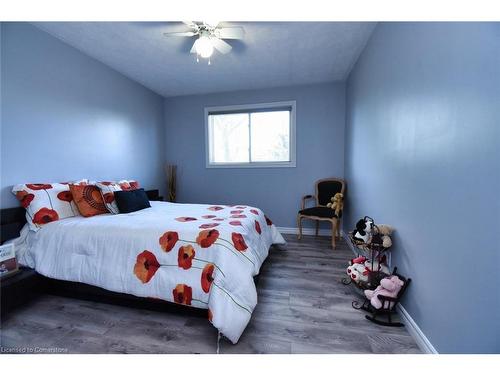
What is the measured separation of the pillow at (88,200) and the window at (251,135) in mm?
2049

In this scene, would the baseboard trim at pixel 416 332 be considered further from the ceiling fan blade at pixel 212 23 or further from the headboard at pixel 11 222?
the headboard at pixel 11 222

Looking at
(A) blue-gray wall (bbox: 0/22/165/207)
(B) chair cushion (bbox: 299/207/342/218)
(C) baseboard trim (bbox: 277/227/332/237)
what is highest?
(A) blue-gray wall (bbox: 0/22/165/207)

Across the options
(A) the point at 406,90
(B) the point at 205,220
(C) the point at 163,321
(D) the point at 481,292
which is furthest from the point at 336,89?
(C) the point at 163,321

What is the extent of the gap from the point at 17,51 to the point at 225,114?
267 centimetres

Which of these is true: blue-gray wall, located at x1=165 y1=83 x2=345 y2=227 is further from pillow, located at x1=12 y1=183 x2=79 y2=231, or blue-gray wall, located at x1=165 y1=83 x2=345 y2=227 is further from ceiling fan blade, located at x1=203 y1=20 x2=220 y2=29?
pillow, located at x1=12 y1=183 x2=79 y2=231

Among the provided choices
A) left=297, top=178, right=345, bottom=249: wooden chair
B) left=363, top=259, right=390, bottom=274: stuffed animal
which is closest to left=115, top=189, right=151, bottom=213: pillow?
left=297, top=178, right=345, bottom=249: wooden chair

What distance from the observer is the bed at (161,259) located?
1435 millimetres

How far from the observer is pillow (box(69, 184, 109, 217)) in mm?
2141

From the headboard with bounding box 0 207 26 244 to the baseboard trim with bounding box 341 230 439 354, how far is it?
3.23 m

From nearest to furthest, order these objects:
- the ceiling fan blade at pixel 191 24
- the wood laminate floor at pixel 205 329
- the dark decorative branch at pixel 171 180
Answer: the wood laminate floor at pixel 205 329
the ceiling fan blade at pixel 191 24
the dark decorative branch at pixel 171 180

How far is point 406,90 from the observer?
152 centimetres

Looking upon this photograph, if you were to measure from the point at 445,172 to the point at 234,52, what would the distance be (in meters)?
2.45

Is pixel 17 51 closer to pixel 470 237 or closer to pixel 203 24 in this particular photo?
pixel 203 24

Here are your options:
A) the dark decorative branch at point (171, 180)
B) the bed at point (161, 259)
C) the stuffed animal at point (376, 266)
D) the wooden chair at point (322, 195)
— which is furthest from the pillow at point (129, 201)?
the stuffed animal at point (376, 266)
